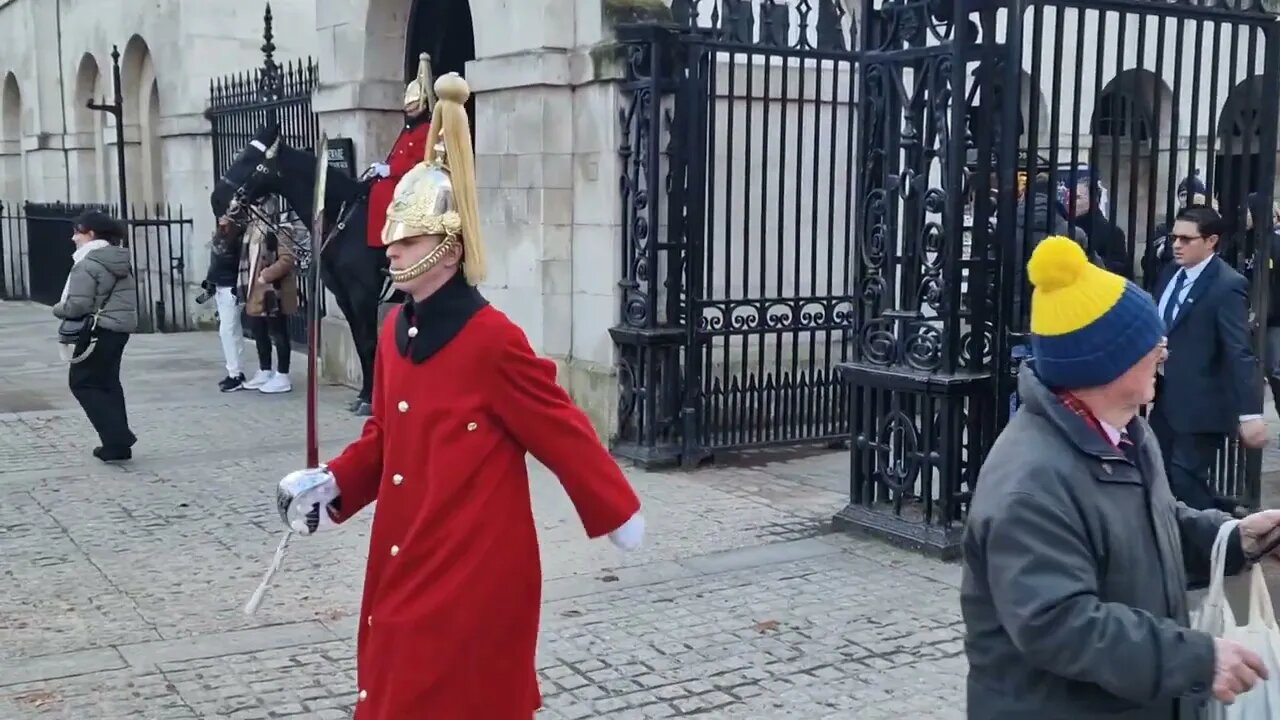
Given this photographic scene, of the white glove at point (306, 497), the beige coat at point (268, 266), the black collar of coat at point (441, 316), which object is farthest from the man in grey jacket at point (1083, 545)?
the beige coat at point (268, 266)

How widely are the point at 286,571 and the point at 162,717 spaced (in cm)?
190

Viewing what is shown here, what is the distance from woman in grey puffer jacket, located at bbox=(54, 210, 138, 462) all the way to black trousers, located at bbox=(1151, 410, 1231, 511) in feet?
21.7

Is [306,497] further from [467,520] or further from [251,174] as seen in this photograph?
[251,174]

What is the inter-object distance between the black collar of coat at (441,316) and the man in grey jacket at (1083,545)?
1.37 metres

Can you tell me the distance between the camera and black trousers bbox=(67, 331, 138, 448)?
902 centimetres

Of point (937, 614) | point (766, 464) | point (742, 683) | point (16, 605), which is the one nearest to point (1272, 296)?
point (766, 464)

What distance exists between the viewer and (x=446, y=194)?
3281 millimetres

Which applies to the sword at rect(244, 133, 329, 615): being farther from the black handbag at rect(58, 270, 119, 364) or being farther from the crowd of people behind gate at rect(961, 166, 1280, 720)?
the black handbag at rect(58, 270, 119, 364)

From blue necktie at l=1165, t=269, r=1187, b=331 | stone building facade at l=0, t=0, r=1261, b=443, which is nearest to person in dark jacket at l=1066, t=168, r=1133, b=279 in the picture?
stone building facade at l=0, t=0, r=1261, b=443

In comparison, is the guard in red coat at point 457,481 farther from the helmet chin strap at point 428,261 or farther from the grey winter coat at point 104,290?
the grey winter coat at point 104,290

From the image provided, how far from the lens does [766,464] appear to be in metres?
9.09

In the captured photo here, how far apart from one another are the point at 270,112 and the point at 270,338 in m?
2.95

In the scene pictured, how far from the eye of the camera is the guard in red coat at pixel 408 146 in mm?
9906

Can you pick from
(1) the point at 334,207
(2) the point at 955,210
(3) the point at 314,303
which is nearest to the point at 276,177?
(1) the point at 334,207
